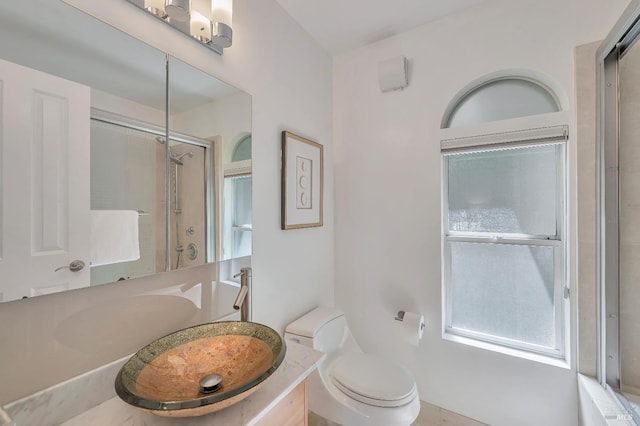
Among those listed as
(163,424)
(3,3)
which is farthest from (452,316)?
(3,3)

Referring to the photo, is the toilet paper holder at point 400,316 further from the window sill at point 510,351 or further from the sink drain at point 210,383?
the sink drain at point 210,383

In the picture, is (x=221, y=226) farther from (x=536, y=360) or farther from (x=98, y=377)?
(x=536, y=360)

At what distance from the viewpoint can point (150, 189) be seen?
0.95 metres

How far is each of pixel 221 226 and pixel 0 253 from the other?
0.66 meters

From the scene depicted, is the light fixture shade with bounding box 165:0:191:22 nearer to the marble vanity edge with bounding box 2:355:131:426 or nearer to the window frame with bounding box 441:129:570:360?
the marble vanity edge with bounding box 2:355:131:426

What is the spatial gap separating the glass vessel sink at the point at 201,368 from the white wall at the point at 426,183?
1154 millimetres

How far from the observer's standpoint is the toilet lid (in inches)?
Result: 48.0

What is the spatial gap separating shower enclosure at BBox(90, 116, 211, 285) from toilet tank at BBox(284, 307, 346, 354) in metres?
0.69

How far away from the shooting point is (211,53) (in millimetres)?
1148

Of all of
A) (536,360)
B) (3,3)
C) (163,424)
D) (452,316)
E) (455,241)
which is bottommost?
(536,360)

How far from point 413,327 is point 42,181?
5.85 feet

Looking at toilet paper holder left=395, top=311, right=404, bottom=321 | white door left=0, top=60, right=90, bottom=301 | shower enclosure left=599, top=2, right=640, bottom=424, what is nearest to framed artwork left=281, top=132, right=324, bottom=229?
toilet paper holder left=395, top=311, right=404, bottom=321

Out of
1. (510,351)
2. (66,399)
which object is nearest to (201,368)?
(66,399)

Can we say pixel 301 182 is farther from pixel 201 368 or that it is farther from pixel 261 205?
pixel 201 368
